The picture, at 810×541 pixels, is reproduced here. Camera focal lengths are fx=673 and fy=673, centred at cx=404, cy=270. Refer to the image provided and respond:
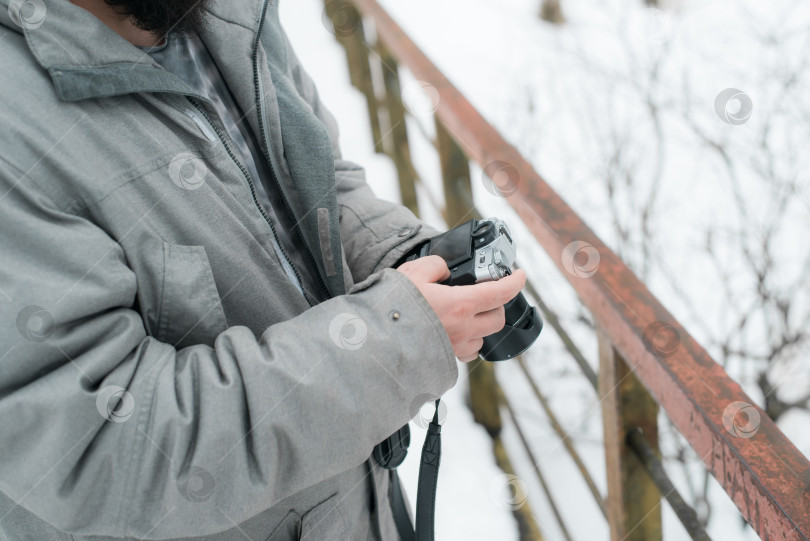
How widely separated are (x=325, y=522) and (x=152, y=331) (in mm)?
372

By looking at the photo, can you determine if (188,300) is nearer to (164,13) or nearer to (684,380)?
Answer: (164,13)

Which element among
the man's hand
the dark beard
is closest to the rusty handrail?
the man's hand

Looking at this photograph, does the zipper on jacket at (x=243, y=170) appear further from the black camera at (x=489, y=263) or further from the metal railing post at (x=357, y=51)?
the metal railing post at (x=357, y=51)

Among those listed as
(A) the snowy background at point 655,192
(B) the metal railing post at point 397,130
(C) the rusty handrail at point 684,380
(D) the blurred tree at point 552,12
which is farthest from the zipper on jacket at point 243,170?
(D) the blurred tree at point 552,12

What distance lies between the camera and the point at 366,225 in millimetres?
1144

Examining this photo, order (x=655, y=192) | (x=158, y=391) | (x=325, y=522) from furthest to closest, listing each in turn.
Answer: (x=655, y=192) → (x=325, y=522) → (x=158, y=391)

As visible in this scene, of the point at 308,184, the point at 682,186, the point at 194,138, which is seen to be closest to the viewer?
the point at 194,138

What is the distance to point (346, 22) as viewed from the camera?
368 centimetres

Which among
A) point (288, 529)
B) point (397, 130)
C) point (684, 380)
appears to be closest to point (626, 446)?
point (684, 380)

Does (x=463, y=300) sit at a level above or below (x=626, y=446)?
above

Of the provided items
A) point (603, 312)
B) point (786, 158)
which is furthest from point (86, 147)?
point (786, 158)

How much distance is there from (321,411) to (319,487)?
255 mm

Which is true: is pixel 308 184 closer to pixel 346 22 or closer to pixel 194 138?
pixel 194 138

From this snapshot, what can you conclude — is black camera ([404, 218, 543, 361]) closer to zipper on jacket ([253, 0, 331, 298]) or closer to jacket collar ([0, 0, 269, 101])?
zipper on jacket ([253, 0, 331, 298])
